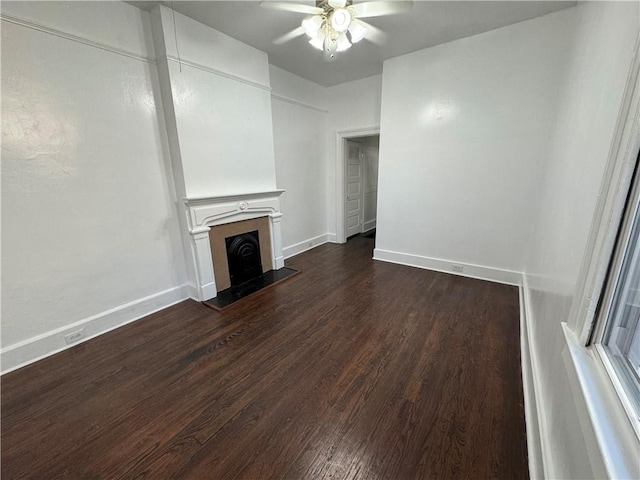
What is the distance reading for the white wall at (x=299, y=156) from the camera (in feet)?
12.4

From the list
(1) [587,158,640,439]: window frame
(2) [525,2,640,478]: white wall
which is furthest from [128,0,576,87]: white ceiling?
(1) [587,158,640,439]: window frame

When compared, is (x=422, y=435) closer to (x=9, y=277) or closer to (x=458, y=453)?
(x=458, y=453)

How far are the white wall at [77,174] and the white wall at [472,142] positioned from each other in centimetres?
290

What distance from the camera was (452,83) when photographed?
3025 millimetres

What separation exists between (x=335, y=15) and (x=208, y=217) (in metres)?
2.11

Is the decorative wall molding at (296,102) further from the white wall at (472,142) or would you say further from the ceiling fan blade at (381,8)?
the ceiling fan blade at (381,8)

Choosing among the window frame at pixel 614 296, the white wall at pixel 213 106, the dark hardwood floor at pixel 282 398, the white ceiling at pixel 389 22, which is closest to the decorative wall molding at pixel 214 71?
the white wall at pixel 213 106

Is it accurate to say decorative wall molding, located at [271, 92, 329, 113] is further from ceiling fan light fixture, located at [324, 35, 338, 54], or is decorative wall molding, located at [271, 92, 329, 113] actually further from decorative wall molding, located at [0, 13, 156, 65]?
ceiling fan light fixture, located at [324, 35, 338, 54]

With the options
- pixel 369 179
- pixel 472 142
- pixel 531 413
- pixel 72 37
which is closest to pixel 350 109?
pixel 369 179

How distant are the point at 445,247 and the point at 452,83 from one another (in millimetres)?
2010

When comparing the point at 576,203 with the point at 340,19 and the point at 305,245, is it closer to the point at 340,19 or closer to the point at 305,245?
the point at 340,19

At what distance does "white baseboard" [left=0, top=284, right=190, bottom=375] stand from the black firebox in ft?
1.85

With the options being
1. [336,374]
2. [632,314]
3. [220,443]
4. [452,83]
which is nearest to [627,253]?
[632,314]

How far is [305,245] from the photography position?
15.0 ft
